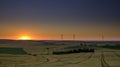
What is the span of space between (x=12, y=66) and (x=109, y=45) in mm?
18013

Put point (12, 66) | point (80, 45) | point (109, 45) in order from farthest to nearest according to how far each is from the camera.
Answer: point (109, 45) < point (80, 45) < point (12, 66)

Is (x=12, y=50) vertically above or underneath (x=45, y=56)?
above

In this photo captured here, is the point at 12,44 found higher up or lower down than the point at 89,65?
higher up

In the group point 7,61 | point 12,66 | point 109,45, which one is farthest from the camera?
point 109,45

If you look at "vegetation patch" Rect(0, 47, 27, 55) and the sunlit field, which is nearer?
the sunlit field

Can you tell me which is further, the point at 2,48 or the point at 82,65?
the point at 2,48

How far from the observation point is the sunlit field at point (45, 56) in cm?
1684

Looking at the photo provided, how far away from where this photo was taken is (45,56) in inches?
798

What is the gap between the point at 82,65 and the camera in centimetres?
1683

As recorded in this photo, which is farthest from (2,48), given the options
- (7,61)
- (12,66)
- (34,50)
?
(12,66)

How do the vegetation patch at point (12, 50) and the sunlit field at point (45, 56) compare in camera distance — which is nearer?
the sunlit field at point (45, 56)

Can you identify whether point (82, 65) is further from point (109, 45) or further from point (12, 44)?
point (109, 45)

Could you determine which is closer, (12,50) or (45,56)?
(45,56)

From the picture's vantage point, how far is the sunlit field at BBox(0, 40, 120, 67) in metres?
16.8
